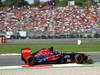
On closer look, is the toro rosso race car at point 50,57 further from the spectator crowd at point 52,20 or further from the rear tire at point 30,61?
the spectator crowd at point 52,20

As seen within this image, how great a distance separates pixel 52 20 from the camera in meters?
44.5

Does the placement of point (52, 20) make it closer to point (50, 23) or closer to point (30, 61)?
point (50, 23)

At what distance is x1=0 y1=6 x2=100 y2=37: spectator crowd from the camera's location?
4303cm

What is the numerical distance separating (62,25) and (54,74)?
34884 mm

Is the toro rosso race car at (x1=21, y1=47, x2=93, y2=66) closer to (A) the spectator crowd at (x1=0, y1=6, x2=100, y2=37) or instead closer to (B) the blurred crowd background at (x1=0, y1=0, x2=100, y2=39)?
(B) the blurred crowd background at (x1=0, y1=0, x2=100, y2=39)

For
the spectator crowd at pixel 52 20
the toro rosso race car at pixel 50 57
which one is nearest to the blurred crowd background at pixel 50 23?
the spectator crowd at pixel 52 20

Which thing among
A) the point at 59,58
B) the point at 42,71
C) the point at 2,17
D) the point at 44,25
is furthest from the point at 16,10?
the point at 42,71

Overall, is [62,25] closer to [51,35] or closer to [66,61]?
[51,35]

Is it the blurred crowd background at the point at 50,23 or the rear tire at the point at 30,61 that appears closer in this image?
the rear tire at the point at 30,61

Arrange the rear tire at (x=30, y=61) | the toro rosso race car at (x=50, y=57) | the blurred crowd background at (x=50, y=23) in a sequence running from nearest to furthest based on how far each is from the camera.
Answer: the rear tire at (x=30, y=61) < the toro rosso race car at (x=50, y=57) < the blurred crowd background at (x=50, y=23)

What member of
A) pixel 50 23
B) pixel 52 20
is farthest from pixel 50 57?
pixel 52 20

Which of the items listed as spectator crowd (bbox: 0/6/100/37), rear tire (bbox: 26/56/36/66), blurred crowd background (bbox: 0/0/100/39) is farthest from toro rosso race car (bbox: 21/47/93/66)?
spectator crowd (bbox: 0/6/100/37)

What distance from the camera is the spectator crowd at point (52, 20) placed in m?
43.0

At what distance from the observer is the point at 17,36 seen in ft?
136
